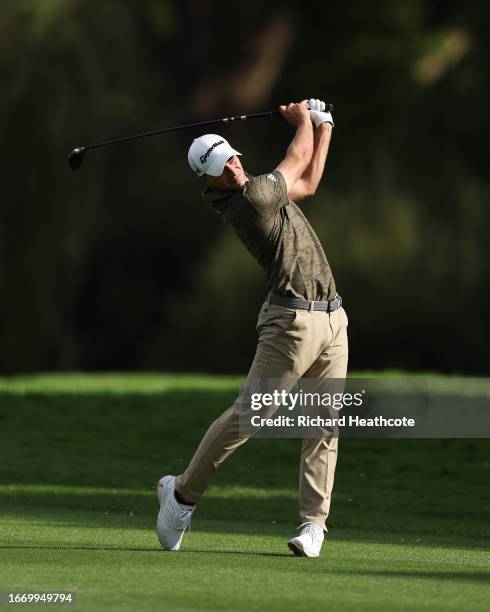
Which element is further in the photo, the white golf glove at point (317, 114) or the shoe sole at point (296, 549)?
the white golf glove at point (317, 114)

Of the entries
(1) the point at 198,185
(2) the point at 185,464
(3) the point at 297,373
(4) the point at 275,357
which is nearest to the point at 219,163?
(4) the point at 275,357

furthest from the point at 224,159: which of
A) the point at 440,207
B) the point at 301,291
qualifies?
the point at 440,207

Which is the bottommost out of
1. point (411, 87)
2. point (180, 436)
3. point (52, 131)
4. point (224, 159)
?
point (180, 436)

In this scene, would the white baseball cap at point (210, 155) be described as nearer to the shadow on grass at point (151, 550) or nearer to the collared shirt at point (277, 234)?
the collared shirt at point (277, 234)

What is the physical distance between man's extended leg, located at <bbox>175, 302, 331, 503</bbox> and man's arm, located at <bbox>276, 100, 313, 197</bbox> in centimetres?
57

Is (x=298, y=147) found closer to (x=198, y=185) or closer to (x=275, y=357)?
(x=275, y=357)

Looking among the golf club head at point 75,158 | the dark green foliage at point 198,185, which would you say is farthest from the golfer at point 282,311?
the dark green foliage at point 198,185

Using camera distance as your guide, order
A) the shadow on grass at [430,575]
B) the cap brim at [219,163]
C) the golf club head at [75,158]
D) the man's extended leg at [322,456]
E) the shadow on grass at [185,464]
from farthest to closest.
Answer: the shadow on grass at [185,464], the golf club head at [75,158], the man's extended leg at [322,456], the cap brim at [219,163], the shadow on grass at [430,575]

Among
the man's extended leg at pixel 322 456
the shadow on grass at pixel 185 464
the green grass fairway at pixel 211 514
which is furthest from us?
the shadow on grass at pixel 185 464

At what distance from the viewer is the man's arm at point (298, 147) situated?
785 centimetres

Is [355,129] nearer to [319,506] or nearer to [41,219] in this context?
[41,219]

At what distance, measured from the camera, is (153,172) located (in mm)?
42969

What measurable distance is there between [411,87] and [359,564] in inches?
1473

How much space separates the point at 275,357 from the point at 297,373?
123mm
